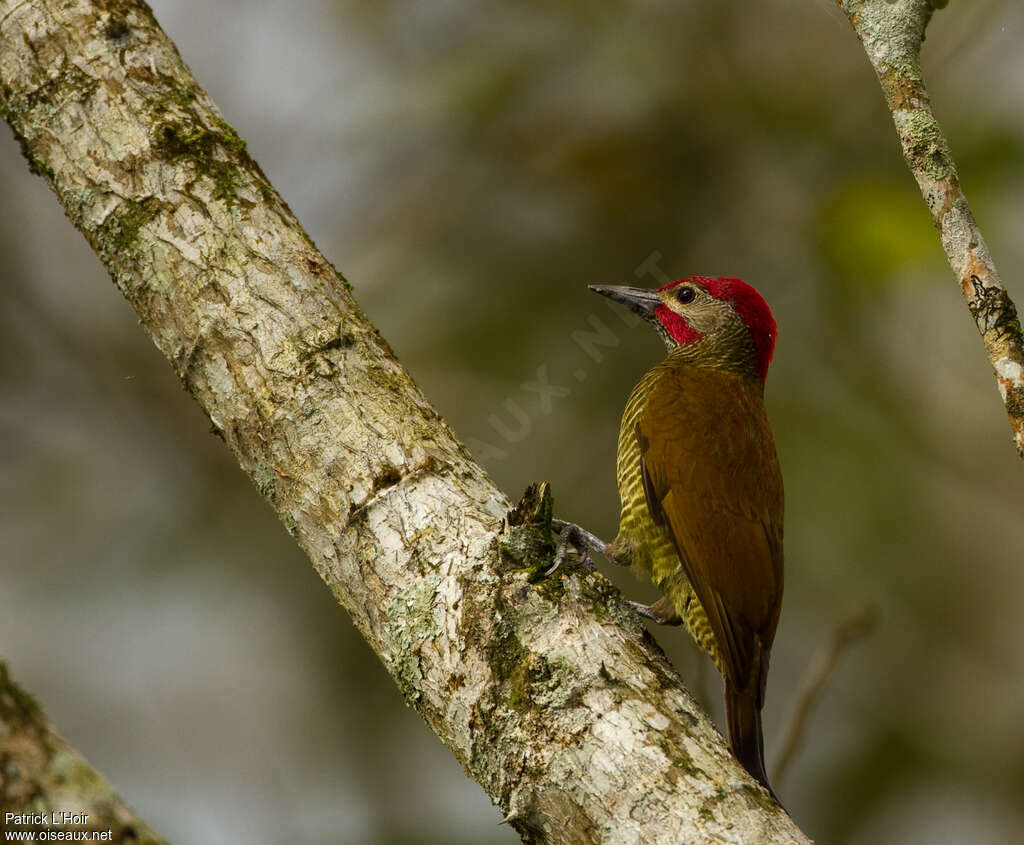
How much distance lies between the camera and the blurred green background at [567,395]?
19.0 feet

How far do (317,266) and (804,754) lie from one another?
15.2ft

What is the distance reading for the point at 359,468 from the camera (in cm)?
222

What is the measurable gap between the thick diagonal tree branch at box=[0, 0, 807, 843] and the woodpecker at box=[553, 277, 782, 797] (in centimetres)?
48

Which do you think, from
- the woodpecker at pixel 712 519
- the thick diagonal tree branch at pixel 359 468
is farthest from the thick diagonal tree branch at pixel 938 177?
the woodpecker at pixel 712 519

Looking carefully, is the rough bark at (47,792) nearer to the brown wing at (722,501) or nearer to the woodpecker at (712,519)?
the woodpecker at (712,519)

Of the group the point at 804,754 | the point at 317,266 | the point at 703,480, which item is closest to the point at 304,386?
the point at 317,266

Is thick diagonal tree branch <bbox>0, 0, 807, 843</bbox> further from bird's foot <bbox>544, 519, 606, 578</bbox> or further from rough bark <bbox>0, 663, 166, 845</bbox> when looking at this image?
rough bark <bbox>0, 663, 166, 845</bbox>

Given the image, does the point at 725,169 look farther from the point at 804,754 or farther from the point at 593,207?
the point at 804,754

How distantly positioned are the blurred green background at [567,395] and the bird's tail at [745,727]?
9.56ft

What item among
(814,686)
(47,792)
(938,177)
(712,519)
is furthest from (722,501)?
(47,792)

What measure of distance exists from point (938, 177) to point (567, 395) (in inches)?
155

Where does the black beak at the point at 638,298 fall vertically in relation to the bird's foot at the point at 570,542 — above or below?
above

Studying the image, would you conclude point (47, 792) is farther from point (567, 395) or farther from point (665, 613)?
point (567, 395)

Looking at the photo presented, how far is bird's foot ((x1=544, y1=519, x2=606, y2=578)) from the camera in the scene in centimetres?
210
